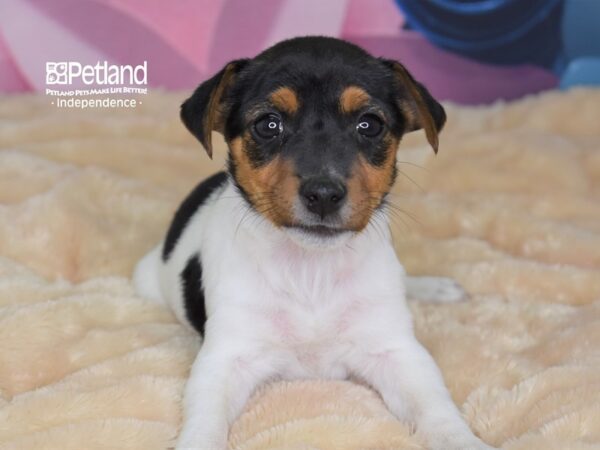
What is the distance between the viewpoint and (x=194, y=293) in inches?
159

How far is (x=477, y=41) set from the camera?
710 cm

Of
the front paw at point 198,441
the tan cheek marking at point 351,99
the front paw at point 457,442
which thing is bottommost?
the front paw at point 198,441

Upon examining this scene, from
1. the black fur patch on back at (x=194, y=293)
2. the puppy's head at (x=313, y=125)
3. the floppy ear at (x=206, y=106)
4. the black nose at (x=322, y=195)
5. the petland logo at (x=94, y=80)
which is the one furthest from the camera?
the petland logo at (x=94, y=80)

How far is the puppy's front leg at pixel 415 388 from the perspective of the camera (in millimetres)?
3268

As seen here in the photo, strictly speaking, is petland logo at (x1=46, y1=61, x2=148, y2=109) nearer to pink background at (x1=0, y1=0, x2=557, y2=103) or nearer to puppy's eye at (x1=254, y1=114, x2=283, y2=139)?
pink background at (x1=0, y1=0, x2=557, y2=103)

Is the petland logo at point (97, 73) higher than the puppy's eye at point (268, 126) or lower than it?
lower

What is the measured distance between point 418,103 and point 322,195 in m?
0.78

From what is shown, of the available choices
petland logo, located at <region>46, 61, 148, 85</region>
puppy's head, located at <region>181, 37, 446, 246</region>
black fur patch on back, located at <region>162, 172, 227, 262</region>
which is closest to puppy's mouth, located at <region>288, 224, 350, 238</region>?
puppy's head, located at <region>181, 37, 446, 246</region>

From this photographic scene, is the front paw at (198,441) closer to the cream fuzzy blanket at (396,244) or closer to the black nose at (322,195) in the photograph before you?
the cream fuzzy blanket at (396,244)

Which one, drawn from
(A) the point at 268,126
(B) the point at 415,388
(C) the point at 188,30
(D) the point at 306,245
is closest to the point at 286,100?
(A) the point at 268,126

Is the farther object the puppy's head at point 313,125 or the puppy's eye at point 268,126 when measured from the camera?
the puppy's eye at point 268,126

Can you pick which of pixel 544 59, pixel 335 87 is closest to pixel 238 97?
pixel 335 87

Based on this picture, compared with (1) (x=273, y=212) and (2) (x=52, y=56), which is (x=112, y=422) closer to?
(1) (x=273, y=212)

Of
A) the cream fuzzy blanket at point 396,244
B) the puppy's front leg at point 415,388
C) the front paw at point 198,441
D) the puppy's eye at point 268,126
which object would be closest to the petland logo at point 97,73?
the cream fuzzy blanket at point 396,244
